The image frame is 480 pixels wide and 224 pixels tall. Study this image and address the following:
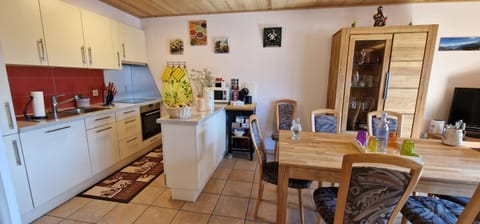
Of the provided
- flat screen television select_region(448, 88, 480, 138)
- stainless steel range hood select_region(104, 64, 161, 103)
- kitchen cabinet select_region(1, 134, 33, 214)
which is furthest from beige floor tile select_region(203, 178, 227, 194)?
flat screen television select_region(448, 88, 480, 138)

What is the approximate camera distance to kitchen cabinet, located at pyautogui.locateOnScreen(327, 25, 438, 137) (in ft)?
8.41

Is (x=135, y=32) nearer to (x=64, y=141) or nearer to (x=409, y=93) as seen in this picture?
(x=64, y=141)

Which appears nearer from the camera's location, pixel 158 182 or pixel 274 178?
pixel 274 178

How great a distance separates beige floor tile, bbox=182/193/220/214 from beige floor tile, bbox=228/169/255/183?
443mm

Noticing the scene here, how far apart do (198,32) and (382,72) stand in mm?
2777

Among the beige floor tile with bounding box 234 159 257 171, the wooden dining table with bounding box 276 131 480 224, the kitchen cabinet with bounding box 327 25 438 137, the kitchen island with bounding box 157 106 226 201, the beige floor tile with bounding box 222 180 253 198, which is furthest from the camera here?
the beige floor tile with bounding box 234 159 257 171

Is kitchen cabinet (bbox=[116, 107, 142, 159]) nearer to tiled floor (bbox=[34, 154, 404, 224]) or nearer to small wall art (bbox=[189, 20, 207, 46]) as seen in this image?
tiled floor (bbox=[34, 154, 404, 224])

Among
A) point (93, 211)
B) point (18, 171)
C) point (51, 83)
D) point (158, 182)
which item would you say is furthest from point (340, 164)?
point (51, 83)

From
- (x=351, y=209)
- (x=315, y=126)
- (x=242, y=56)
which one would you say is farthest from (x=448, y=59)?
(x=351, y=209)

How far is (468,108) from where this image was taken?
108 inches

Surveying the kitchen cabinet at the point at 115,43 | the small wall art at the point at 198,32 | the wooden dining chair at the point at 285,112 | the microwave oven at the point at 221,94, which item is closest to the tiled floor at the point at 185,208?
the wooden dining chair at the point at 285,112

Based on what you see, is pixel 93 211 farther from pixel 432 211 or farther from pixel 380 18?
pixel 380 18

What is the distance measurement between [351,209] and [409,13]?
3110 mm

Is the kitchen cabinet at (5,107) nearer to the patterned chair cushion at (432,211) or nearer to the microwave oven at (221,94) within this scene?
the microwave oven at (221,94)
